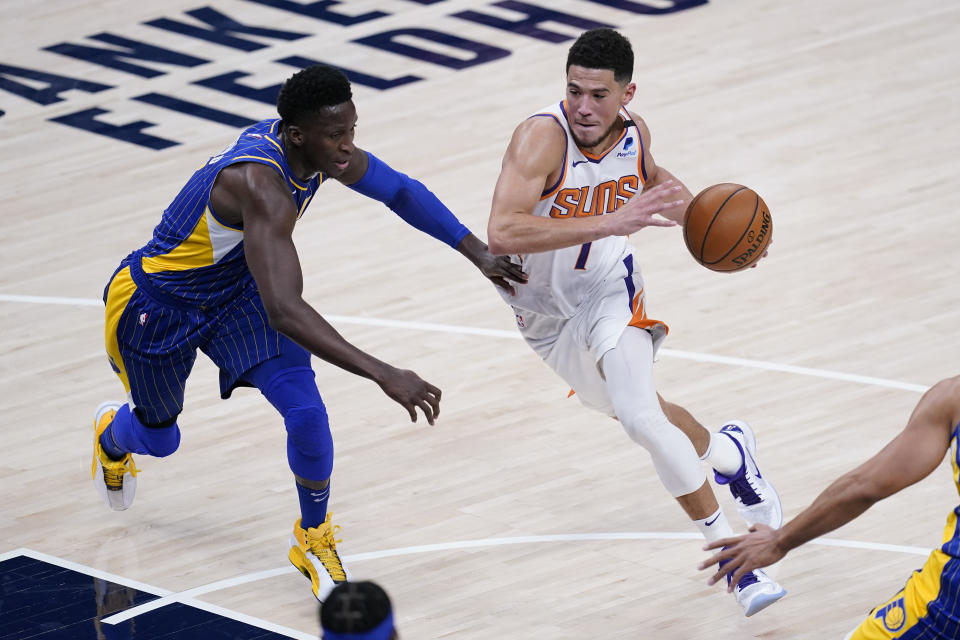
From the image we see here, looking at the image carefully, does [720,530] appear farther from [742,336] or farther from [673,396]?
[742,336]

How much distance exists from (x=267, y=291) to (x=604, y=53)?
1.53m

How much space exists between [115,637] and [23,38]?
370 inches

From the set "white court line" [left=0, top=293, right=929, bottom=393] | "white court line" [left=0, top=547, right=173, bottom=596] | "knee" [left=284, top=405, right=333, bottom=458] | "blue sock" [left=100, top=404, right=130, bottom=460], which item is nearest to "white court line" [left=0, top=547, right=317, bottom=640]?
"white court line" [left=0, top=547, right=173, bottom=596]

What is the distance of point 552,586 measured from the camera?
6.06 meters

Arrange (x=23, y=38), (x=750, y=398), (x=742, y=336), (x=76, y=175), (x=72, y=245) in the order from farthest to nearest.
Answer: (x=23, y=38), (x=76, y=175), (x=72, y=245), (x=742, y=336), (x=750, y=398)

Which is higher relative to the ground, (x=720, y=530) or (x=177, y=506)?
(x=720, y=530)

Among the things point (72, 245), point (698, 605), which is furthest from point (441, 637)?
point (72, 245)

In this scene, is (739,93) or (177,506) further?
(739,93)

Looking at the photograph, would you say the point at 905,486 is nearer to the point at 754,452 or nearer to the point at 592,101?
the point at 592,101

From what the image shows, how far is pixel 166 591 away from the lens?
619cm

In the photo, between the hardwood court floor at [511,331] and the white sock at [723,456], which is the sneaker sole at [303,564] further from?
the white sock at [723,456]

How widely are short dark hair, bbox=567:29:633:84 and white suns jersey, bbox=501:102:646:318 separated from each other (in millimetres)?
246

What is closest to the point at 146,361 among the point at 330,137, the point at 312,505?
the point at 312,505

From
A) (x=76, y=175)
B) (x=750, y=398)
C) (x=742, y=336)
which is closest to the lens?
(x=750, y=398)
